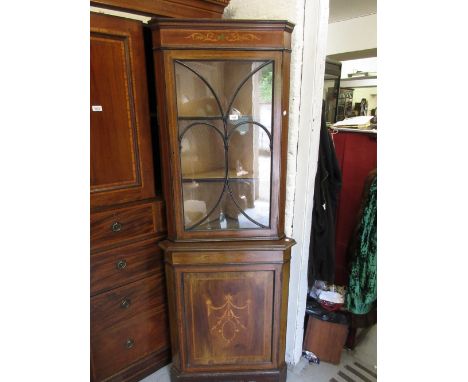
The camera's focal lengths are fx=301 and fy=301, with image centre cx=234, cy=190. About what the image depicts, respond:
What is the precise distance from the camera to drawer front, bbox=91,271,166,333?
1.32 m

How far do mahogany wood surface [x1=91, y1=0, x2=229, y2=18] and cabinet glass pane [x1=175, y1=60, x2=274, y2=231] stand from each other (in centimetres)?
Answer: 28

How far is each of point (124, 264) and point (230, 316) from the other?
54 centimetres

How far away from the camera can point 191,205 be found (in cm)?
134

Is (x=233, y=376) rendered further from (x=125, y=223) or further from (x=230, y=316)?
(x=125, y=223)

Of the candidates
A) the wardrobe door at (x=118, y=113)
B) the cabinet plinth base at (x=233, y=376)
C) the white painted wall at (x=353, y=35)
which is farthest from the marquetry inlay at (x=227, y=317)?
the white painted wall at (x=353, y=35)

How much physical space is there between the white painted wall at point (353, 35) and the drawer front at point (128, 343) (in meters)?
2.98

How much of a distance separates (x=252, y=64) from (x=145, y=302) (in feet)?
3.93

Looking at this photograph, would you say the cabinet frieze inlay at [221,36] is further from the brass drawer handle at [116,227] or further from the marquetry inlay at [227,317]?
the marquetry inlay at [227,317]

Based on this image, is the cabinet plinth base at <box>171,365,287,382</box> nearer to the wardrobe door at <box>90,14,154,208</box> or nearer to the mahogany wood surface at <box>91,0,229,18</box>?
the wardrobe door at <box>90,14,154,208</box>

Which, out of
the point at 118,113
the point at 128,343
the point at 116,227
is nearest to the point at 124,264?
the point at 116,227

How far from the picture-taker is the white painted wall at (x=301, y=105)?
1.22 meters

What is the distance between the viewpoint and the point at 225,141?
1.27 meters
